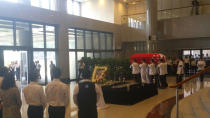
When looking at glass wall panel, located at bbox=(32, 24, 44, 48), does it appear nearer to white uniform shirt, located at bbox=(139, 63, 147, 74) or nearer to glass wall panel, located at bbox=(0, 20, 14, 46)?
glass wall panel, located at bbox=(0, 20, 14, 46)

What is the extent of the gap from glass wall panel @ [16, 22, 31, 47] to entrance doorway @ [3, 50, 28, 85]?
1.78ft

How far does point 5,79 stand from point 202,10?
15621mm

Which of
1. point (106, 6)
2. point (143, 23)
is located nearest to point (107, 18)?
point (106, 6)

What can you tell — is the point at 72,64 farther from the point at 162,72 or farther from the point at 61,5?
the point at 162,72

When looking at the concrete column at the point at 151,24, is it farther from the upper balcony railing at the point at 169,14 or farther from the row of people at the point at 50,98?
the row of people at the point at 50,98

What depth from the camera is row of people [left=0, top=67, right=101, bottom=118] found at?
3615mm

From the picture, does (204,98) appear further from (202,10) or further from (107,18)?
(107,18)

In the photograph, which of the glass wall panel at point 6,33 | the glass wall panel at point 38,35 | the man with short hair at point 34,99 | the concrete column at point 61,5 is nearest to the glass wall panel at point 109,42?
the concrete column at point 61,5

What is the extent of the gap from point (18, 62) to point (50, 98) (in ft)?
27.1

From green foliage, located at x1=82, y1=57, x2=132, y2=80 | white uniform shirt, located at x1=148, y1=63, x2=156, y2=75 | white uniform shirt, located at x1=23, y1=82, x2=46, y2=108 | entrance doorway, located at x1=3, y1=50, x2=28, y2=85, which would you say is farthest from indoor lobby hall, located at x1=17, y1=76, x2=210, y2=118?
entrance doorway, located at x1=3, y1=50, x2=28, y2=85

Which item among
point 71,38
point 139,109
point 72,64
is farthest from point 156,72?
Result: point 71,38

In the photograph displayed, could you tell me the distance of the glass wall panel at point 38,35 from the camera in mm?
11750

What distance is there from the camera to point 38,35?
12016mm

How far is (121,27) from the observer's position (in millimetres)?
18781
